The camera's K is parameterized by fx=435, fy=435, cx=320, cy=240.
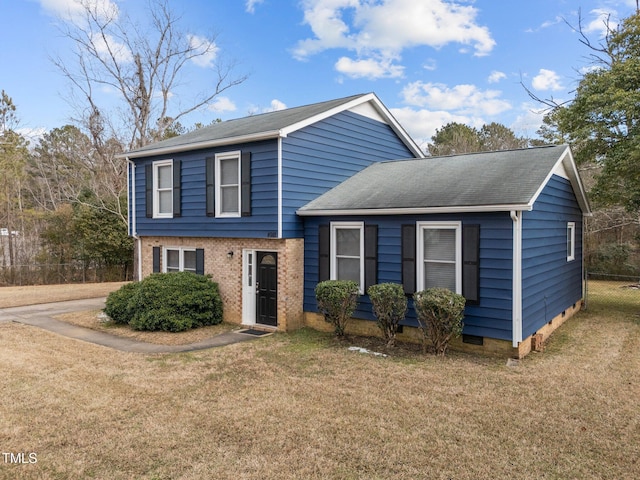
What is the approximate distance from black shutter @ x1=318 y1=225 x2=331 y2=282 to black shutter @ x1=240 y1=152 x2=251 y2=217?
6.02ft

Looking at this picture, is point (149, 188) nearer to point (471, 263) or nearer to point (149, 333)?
point (149, 333)

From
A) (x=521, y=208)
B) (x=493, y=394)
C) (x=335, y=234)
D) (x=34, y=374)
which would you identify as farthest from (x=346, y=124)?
(x=34, y=374)

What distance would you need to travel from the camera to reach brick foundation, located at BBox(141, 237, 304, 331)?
33.6 ft

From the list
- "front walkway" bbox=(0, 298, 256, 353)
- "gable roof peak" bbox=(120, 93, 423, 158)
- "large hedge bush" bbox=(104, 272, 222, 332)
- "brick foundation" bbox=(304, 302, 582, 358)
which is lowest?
"front walkway" bbox=(0, 298, 256, 353)

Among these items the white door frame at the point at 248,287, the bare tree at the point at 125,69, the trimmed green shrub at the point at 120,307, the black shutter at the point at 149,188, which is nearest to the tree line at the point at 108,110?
the bare tree at the point at 125,69

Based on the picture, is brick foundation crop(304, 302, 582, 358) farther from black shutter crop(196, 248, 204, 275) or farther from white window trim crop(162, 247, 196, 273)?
white window trim crop(162, 247, 196, 273)

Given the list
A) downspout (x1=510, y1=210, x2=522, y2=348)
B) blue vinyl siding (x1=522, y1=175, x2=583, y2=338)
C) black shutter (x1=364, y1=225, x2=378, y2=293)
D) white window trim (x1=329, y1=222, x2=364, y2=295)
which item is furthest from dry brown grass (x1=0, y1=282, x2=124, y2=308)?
blue vinyl siding (x1=522, y1=175, x2=583, y2=338)

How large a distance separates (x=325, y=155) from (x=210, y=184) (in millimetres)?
3076

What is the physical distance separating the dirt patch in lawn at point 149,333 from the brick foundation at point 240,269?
77cm

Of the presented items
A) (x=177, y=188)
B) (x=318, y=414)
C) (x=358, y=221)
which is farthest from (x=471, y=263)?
(x=177, y=188)

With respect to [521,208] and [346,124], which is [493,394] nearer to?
[521,208]

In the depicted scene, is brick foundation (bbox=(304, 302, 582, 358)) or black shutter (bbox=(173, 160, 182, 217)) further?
black shutter (bbox=(173, 160, 182, 217))

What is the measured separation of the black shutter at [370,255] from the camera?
9445 millimetres

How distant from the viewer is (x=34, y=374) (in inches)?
278
